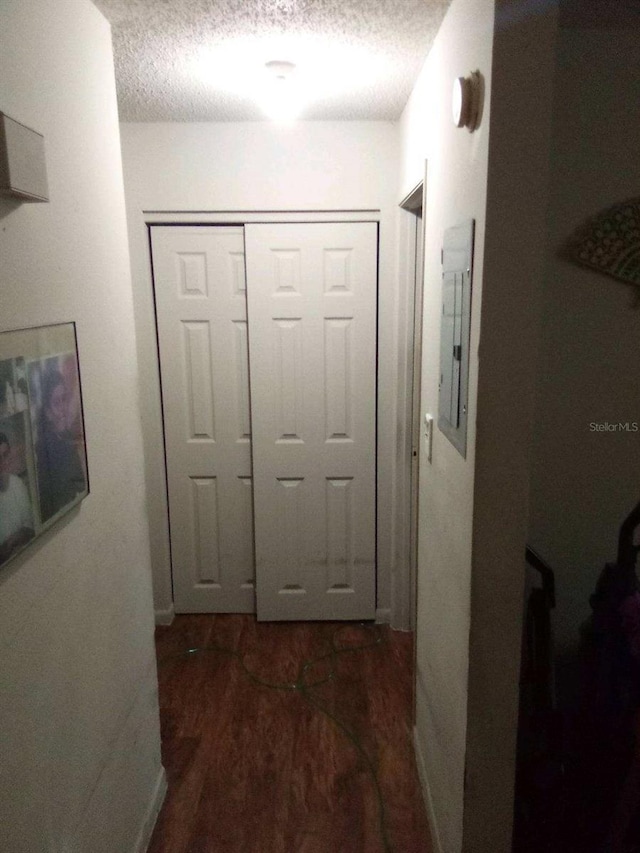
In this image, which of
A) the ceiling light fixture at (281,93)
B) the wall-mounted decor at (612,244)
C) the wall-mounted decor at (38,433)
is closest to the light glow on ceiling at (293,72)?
the ceiling light fixture at (281,93)

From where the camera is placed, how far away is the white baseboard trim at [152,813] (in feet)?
5.74

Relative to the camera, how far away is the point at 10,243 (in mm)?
1083

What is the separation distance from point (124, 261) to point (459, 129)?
95cm

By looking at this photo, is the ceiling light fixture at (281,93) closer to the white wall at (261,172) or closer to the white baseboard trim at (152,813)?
the white wall at (261,172)

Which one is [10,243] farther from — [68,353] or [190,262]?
[190,262]

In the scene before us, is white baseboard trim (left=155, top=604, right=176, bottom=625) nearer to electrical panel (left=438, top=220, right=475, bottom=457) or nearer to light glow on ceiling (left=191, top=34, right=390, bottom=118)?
electrical panel (left=438, top=220, right=475, bottom=457)

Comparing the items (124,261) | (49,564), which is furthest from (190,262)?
(49,564)

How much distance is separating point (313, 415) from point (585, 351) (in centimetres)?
141

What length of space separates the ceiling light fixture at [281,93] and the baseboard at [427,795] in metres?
2.28

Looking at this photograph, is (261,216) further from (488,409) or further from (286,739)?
(286,739)

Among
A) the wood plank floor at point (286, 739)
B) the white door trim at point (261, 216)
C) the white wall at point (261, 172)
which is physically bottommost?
the wood plank floor at point (286, 739)

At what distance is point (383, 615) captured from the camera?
9.82ft

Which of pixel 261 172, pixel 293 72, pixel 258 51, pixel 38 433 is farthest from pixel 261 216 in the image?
pixel 38 433

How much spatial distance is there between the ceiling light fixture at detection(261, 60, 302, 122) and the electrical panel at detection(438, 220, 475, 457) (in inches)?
34.1
